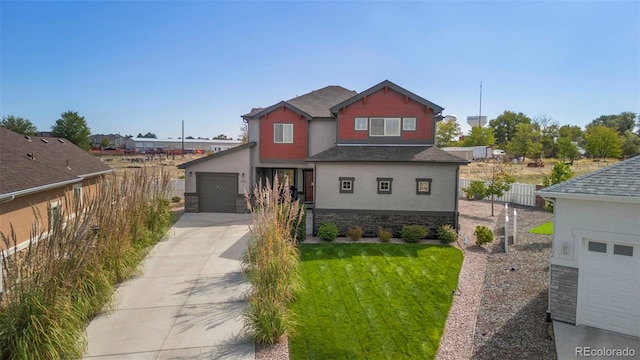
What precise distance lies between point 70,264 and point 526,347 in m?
8.39

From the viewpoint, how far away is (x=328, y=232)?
13992 mm

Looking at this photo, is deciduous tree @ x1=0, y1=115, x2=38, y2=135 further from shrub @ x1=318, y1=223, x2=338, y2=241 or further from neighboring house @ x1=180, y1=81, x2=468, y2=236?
shrub @ x1=318, y1=223, x2=338, y2=241

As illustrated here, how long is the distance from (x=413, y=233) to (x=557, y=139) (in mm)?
53609

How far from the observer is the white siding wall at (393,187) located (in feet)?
47.4

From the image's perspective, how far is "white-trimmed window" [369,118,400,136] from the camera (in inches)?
661

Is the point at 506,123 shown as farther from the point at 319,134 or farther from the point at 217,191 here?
the point at 217,191

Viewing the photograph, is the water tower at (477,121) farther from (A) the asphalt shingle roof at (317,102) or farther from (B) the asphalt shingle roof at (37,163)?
(B) the asphalt shingle roof at (37,163)

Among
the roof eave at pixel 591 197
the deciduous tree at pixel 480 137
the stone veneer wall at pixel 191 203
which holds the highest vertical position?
the deciduous tree at pixel 480 137

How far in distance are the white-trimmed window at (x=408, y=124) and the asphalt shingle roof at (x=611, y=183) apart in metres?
9.21

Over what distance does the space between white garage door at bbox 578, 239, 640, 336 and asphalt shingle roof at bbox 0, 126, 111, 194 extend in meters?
14.7

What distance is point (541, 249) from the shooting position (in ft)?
40.1

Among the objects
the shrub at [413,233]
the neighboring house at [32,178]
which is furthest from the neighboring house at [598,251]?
the neighboring house at [32,178]

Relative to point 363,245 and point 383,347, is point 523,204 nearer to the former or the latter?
point 363,245

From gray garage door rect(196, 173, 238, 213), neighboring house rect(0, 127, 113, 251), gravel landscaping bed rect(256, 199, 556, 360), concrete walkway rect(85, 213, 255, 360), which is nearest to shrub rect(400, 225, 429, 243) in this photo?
gravel landscaping bed rect(256, 199, 556, 360)
